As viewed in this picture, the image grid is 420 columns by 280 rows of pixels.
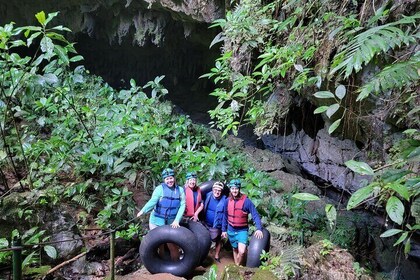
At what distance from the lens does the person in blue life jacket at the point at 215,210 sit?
4.36 m

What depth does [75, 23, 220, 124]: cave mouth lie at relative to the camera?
1096 cm

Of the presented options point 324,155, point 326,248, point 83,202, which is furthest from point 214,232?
point 324,155

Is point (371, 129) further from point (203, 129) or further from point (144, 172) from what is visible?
point (203, 129)

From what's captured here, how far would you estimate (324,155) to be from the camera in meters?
9.05

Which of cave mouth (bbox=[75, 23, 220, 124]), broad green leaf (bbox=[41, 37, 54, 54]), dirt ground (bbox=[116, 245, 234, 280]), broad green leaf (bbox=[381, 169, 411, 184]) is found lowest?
dirt ground (bbox=[116, 245, 234, 280])

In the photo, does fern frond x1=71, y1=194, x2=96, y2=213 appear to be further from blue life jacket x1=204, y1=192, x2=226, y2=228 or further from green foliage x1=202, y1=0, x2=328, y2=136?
green foliage x1=202, y1=0, x2=328, y2=136

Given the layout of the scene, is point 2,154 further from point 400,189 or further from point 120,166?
point 400,189

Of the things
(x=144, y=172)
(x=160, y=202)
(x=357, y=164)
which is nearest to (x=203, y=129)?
(x=144, y=172)

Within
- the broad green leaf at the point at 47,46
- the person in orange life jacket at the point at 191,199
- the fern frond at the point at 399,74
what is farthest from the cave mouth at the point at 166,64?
the fern frond at the point at 399,74

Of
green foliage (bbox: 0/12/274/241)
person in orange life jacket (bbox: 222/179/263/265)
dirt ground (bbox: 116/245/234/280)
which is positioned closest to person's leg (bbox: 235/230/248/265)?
person in orange life jacket (bbox: 222/179/263/265)

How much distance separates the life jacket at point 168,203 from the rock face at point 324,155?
390cm

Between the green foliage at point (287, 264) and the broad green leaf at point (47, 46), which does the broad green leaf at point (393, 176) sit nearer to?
the green foliage at point (287, 264)

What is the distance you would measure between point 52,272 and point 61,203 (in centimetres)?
135

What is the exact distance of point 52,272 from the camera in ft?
12.4
